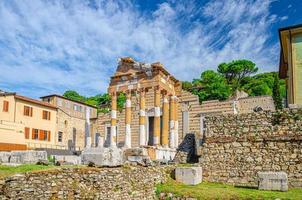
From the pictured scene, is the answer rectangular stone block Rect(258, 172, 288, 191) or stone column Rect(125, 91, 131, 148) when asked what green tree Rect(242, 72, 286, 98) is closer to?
stone column Rect(125, 91, 131, 148)

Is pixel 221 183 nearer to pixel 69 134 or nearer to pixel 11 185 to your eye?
pixel 11 185

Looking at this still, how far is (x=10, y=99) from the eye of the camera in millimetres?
29562

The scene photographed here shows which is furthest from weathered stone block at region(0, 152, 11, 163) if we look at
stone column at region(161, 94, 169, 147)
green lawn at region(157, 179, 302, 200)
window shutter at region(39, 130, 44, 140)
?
window shutter at region(39, 130, 44, 140)

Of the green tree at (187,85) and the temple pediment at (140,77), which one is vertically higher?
the green tree at (187,85)

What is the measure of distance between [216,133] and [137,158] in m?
3.50

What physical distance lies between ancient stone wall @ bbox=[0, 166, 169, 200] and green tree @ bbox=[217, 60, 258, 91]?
4343cm

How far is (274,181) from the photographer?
10117 millimetres

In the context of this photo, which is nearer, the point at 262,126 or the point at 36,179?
the point at 36,179

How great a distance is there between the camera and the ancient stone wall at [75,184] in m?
8.21

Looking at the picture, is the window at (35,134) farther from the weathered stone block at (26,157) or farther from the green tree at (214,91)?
the green tree at (214,91)

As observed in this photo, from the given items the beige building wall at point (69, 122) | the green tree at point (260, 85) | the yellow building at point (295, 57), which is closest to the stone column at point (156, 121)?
the yellow building at point (295, 57)

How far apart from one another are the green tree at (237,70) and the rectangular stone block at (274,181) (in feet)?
137

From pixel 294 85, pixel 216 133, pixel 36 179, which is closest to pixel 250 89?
pixel 294 85

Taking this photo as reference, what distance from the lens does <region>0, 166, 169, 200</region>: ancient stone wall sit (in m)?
8.21
